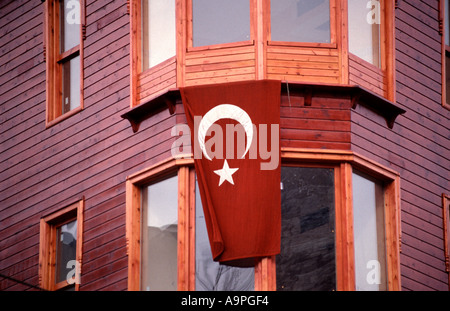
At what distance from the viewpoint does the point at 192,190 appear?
22.5m

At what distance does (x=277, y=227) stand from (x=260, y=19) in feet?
11.8

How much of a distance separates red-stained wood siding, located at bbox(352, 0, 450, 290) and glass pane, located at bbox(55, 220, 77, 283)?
18.6 ft

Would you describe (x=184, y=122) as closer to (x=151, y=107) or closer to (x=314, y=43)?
(x=151, y=107)

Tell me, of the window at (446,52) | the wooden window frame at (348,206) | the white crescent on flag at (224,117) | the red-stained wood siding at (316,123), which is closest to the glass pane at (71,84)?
the white crescent on flag at (224,117)

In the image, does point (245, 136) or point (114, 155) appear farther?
point (114, 155)

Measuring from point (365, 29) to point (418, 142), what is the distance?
2264 mm

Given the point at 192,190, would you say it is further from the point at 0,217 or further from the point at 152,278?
the point at 0,217

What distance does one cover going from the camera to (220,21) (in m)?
23.4

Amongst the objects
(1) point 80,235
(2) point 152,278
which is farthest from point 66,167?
(2) point 152,278

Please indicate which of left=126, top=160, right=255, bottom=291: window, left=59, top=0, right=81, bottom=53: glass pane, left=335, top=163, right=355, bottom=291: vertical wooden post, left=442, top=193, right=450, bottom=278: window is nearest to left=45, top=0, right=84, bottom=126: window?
left=59, top=0, right=81, bottom=53: glass pane

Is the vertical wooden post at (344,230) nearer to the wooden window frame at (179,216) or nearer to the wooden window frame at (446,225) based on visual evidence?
the wooden window frame at (179,216)

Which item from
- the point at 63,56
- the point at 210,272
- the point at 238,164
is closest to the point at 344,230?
the point at 238,164

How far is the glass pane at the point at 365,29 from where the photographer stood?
933 inches

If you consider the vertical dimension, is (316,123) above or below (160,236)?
above
